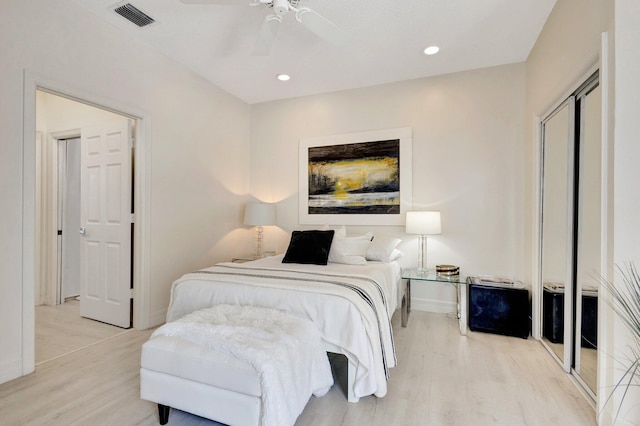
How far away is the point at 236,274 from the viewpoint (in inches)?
93.9

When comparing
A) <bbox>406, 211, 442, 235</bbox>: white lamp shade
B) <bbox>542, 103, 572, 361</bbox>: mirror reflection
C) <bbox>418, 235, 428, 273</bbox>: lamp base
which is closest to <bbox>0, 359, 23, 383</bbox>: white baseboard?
<bbox>406, 211, 442, 235</bbox>: white lamp shade

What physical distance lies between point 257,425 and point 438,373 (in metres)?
1.39

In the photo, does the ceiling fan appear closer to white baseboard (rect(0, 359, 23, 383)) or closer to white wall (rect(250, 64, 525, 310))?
white wall (rect(250, 64, 525, 310))

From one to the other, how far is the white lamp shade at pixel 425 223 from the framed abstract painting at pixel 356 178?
0.41 meters

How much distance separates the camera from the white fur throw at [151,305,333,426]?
136cm

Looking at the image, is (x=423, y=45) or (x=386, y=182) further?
(x=386, y=182)

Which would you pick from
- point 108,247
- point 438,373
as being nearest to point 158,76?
point 108,247

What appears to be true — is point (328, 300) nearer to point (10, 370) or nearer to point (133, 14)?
point (10, 370)

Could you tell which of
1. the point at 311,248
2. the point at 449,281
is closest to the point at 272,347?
the point at 311,248

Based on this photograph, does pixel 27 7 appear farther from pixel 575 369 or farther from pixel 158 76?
pixel 575 369

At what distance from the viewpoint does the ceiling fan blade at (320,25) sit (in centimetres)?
194

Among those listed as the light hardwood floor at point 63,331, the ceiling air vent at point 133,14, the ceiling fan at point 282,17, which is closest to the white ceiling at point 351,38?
the ceiling air vent at point 133,14

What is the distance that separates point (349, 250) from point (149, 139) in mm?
2324

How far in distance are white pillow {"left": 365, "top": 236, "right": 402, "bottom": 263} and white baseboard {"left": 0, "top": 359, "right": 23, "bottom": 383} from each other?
9.54 ft
